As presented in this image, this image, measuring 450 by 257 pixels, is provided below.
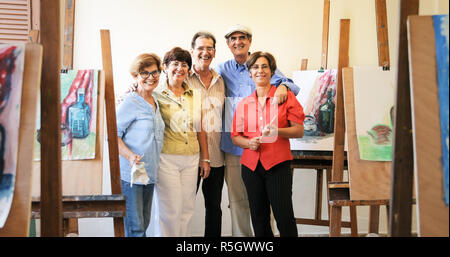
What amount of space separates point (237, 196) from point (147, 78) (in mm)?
1040

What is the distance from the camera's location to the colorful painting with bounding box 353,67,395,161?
2.52 m

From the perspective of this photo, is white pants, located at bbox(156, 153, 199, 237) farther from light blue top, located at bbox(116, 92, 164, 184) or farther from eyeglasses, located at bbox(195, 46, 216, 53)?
eyeglasses, located at bbox(195, 46, 216, 53)

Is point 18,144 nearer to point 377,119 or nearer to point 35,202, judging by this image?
point 35,202

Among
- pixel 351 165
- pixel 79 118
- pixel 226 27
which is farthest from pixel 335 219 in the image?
pixel 226 27

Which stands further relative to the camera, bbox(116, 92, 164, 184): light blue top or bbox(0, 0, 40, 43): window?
bbox(0, 0, 40, 43): window

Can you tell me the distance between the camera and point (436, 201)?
4.65 feet

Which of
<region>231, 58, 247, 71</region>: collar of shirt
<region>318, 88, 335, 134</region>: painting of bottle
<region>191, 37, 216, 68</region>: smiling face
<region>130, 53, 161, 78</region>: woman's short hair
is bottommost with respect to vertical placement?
<region>318, 88, 335, 134</region>: painting of bottle

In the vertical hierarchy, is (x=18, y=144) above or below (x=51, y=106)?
below

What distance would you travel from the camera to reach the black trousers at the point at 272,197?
8.54 ft

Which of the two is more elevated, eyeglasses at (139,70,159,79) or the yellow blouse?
eyeglasses at (139,70,159,79)

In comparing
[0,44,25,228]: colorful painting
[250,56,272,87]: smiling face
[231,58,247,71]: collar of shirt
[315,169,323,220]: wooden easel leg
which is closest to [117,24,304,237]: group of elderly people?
[250,56,272,87]: smiling face

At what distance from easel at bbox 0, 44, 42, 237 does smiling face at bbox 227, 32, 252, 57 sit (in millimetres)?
1789
